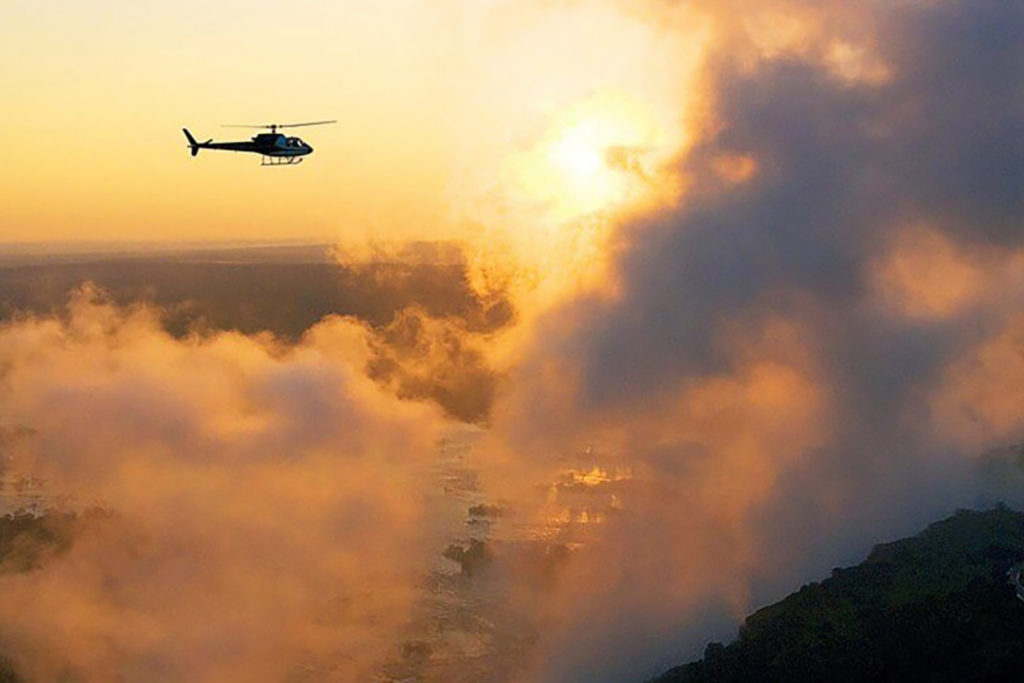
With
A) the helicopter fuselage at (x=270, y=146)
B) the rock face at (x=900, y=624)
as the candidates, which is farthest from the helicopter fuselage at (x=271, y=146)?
the rock face at (x=900, y=624)

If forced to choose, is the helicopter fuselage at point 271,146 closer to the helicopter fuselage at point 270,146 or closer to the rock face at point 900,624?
the helicopter fuselage at point 270,146

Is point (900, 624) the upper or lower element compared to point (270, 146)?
lower

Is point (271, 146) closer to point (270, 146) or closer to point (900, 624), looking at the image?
point (270, 146)

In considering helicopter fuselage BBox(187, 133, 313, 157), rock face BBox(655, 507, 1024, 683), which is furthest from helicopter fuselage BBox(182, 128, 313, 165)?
rock face BBox(655, 507, 1024, 683)

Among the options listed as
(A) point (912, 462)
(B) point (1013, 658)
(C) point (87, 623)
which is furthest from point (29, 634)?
(A) point (912, 462)

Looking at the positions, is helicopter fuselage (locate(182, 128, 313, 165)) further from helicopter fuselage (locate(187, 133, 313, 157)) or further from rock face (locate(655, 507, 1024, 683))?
rock face (locate(655, 507, 1024, 683))

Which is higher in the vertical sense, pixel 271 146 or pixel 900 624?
pixel 271 146

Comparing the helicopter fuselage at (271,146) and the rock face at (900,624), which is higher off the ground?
the helicopter fuselage at (271,146)

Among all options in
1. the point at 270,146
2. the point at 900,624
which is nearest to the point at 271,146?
the point at 270,146
